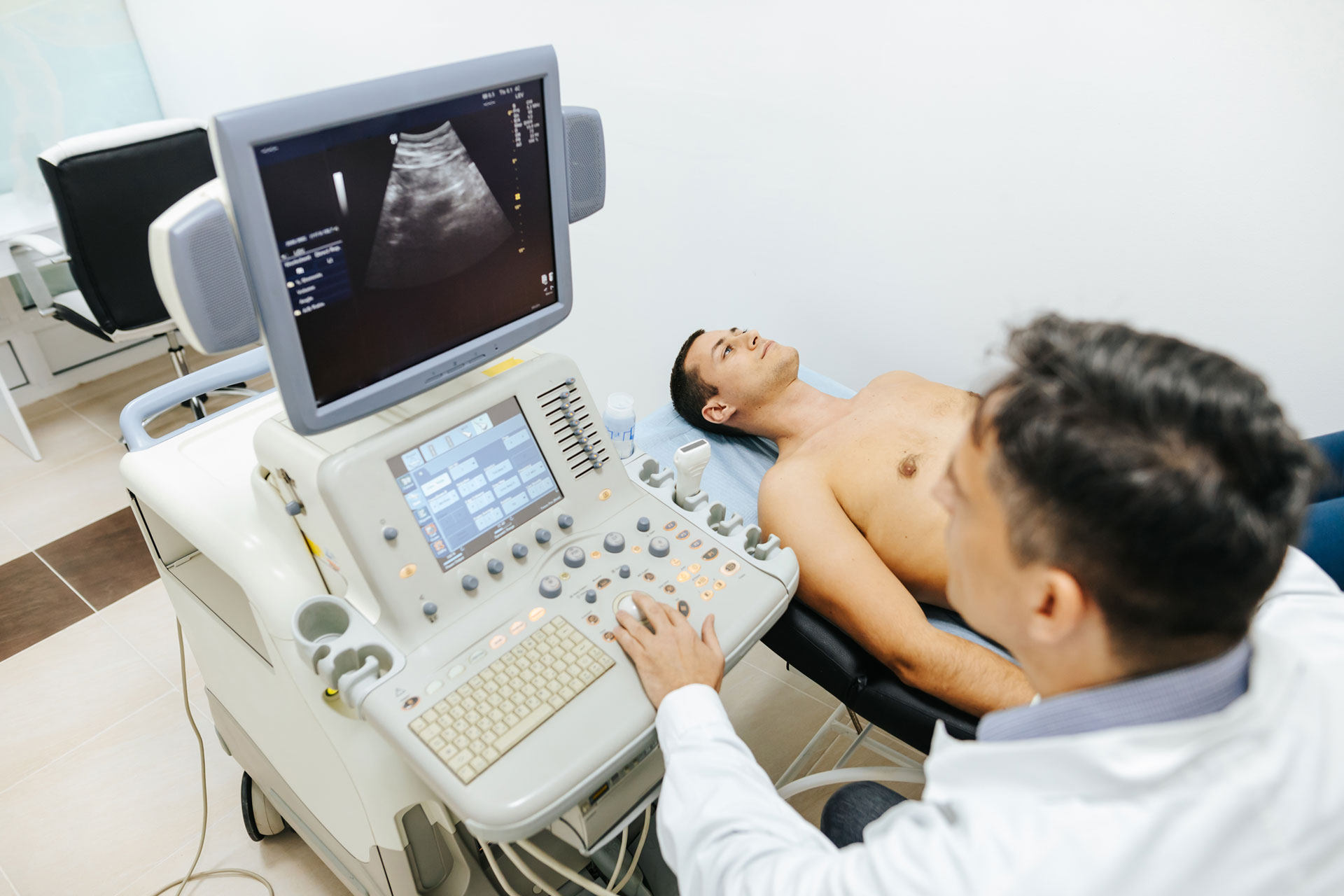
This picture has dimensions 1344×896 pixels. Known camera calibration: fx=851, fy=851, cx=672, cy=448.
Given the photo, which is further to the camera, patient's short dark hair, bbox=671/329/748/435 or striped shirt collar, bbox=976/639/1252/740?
patient's short dark hair, bbox=671/329/748/435

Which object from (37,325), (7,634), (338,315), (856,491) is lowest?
(7,634)

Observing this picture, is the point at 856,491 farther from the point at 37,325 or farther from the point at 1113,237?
the point at 37,325

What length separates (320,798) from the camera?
1.35 metres

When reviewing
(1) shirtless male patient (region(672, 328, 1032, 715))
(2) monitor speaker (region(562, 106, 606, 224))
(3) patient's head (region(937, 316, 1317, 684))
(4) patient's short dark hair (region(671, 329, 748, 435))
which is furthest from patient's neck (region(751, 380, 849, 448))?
(3) patient's head (region(937, 316, 1317, 684))

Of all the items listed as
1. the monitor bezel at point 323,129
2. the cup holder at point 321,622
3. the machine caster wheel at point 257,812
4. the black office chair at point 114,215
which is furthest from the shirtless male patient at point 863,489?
the black office chair at point 114,215

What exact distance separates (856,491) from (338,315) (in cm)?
100

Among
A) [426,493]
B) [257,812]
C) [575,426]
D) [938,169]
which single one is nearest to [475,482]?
[426,493]

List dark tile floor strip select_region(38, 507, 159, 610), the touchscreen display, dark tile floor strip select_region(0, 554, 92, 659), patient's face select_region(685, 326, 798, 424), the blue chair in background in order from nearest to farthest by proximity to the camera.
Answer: the touchscreen display < the blue chair in background < patient's face select_region(685, 326, 798, 424) < dark tile floor strip select_region(0, 554, 92, 659) < dark tile floor strip select_region(38, 507, 159, 610)

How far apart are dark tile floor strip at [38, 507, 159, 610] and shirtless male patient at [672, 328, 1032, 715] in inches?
63.7

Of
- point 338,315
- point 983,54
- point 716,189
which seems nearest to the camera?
point 338,315

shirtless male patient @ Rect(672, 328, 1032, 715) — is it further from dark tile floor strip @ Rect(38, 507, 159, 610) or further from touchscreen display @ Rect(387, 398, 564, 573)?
dark tile floor strip @ Rect(38, 507, 159, 610)

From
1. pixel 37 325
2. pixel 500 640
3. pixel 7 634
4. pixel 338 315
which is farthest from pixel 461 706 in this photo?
pixel 37 325

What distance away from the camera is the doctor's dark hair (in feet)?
2.08

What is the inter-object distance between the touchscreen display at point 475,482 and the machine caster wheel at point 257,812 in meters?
0.95
